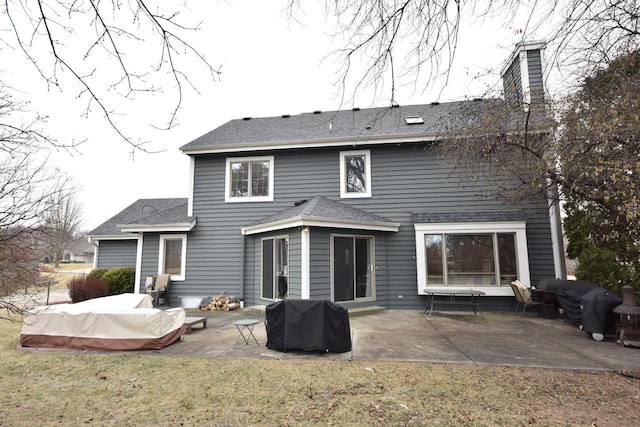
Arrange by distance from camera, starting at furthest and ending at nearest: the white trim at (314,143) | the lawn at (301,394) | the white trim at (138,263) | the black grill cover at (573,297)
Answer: the white trim at (138,263) → the white trim at (314,143) → the black grill cover at (573,297) → the lawn at (301,394)

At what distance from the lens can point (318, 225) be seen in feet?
27.2

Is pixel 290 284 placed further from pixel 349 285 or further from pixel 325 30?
pixel 325 30

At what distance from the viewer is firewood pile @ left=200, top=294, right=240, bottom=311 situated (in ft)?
31.8

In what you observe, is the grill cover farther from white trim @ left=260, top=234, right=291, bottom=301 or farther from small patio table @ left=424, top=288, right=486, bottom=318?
white trim @ left=260, top=234, right=291, bottom=301

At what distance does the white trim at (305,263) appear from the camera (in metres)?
8.19

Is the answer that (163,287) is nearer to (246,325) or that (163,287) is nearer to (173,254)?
(173,254)

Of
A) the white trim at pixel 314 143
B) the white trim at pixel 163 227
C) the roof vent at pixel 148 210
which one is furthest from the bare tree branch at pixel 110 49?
the roof vent at pixel 148 210

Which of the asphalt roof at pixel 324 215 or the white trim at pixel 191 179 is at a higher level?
the white trim at pixel 191 179

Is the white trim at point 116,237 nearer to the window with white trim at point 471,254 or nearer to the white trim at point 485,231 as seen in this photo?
the white trim at point 485,231

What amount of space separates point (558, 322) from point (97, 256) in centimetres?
1657

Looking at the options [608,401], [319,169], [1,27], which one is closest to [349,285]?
[319,169]

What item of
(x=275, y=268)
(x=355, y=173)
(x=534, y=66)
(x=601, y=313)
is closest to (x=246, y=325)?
(x=275, y=268)

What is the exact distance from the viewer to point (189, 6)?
7.18 ft

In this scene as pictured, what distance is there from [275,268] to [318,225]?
2083mm
